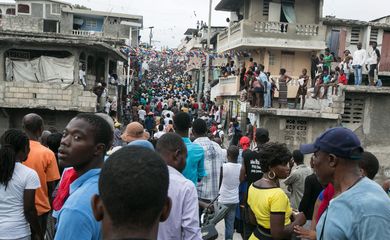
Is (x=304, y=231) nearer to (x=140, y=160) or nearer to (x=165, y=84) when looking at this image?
(x=140, y=160)

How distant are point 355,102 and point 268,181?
1450cm

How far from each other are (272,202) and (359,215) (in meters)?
1.34

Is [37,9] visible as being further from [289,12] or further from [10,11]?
[289,12]

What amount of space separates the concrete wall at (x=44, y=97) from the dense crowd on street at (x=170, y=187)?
11197 mm

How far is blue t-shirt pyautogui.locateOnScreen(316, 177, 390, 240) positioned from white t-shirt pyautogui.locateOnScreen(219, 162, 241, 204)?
3862 millimetres

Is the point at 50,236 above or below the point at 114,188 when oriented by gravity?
below

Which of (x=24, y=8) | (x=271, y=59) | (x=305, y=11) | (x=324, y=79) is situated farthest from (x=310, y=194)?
(x=24, y=8)

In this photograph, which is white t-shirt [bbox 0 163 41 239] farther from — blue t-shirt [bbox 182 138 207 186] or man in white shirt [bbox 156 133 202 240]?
blue t-shirt [bbox 182 138 207 186]

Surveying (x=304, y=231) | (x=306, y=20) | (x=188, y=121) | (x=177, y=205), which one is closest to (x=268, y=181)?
(x=304, y=231)

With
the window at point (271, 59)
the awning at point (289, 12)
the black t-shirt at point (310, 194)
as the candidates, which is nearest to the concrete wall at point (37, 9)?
the window at point (271, 59)

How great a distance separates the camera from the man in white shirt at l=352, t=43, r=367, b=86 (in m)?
15.5

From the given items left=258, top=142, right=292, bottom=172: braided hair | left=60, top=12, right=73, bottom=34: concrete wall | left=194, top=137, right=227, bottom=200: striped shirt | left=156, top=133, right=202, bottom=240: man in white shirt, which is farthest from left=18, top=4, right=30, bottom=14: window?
left=156, top=133, right=202, bottom=240: man in white shirt

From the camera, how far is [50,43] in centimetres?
1662

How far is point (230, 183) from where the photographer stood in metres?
6.30
